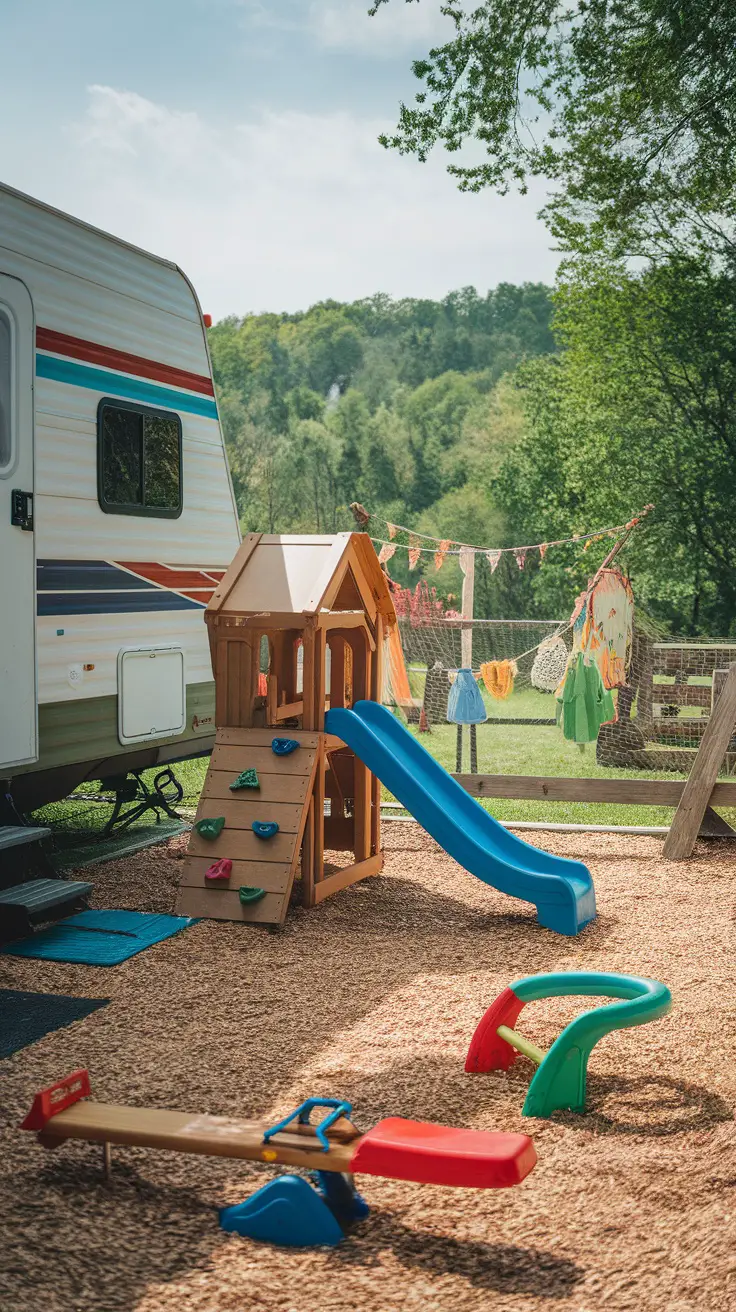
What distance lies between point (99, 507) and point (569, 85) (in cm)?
825

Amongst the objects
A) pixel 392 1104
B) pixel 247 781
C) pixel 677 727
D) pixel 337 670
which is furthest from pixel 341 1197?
pixel 677 727

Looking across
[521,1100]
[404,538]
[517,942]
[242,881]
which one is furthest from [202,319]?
[404,538]

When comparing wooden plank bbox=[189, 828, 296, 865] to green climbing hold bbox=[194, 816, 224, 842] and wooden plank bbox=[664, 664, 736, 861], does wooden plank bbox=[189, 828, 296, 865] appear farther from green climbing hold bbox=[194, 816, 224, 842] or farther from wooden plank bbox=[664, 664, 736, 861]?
wooden plank bbox=[664, 664, 736, 861]

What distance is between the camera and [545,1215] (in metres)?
2.52

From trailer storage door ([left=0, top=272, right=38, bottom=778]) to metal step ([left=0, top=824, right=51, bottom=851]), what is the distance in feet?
0.86

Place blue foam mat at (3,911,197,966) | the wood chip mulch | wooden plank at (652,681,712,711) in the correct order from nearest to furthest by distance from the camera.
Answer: the wood chip mulch
blue foam mat at (3,911,197,966)
wooden plank at (652,681,712,711)

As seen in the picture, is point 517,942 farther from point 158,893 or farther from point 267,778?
point 158,893

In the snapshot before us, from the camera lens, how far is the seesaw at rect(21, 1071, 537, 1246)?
238cm

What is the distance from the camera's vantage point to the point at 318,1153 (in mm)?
2396

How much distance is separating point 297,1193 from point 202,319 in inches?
209

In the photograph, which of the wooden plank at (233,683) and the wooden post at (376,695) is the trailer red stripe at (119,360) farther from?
the wooden post at (376,695)

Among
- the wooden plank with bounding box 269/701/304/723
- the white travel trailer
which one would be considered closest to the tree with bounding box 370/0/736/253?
the white travel trailer

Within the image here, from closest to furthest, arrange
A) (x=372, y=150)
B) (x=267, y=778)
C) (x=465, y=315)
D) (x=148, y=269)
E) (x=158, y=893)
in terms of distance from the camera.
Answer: (x=267, y=778), (x=158, y=893), (x=148, y=269), (x=372, y=150), (x=465, y=315)

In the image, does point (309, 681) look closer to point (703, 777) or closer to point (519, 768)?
point (703, 777)
